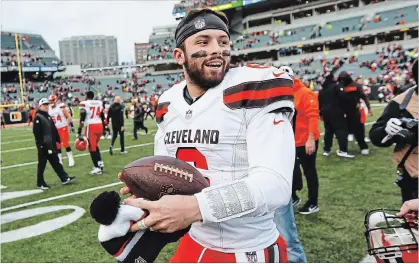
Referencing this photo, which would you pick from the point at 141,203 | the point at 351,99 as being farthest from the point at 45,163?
the point at 141,203

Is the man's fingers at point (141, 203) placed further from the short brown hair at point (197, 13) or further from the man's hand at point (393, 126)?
the man's hand at point (393, 126)

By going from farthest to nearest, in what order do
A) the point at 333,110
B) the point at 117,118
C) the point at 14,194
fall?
the point at 117,118 → the point at 333,110 → the point at 14,194

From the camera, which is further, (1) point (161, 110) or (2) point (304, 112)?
(2) point (304, 112)

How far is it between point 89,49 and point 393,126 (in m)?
133

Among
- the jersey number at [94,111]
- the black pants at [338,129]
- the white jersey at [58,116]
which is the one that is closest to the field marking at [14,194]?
the jersey number at [94,111]

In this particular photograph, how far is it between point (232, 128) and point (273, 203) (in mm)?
416

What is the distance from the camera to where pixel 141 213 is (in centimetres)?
126

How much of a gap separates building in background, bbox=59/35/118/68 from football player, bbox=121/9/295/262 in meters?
126

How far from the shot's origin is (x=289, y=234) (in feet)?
9.86

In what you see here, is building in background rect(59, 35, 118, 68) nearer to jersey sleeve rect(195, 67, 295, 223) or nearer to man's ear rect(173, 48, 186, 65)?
man's ear rect(173, 48, 186, 65)

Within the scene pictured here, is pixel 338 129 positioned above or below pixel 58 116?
below

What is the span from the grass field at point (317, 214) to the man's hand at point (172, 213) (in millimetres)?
2495

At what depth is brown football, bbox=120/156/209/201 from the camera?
1.40 m

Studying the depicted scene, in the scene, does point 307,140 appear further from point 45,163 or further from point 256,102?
point 45,163
